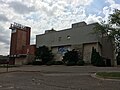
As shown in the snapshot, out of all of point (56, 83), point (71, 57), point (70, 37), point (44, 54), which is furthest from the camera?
point (44, 54)

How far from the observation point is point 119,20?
2572cm

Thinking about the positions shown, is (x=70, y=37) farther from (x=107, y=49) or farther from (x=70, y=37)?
(x=107, y=49)

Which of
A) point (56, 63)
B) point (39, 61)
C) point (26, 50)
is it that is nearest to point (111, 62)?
point (56, 63)

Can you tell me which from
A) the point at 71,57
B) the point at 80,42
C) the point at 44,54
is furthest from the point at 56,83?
the point at 44,54

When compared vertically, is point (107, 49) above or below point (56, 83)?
above

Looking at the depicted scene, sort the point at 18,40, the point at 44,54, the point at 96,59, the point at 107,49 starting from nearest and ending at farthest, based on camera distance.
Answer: the point at 96,59
the point at 107,49
the point at 44,54
the point at 18,40

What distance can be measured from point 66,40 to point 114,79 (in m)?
36.4

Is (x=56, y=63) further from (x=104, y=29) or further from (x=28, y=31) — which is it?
(x=28, y=31)

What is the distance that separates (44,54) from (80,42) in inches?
418

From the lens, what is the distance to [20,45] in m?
63.8

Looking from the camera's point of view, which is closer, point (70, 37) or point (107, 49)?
point (107, 49)

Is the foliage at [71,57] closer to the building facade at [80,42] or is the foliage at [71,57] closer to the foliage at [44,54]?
the building facade at [80,42]

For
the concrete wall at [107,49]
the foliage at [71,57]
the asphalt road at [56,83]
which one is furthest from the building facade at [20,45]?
the asphalt road at [56,83]

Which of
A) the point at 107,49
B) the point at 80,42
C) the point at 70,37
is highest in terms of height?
the point at 70,37
